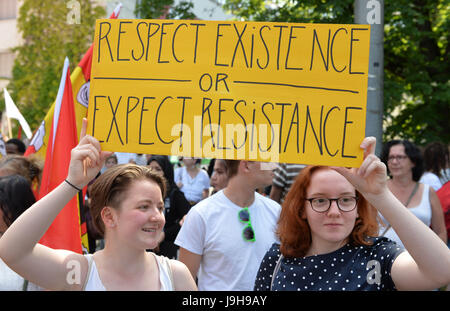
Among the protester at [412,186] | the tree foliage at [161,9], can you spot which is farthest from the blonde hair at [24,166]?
the tree foliage at [161,9]

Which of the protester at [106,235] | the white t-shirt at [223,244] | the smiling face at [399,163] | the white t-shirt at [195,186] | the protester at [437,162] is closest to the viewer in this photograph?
the protester at [106,235]

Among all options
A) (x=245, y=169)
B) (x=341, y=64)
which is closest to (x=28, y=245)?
(x=341, y=64)

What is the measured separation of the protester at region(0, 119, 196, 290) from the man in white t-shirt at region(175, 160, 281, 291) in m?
0.97

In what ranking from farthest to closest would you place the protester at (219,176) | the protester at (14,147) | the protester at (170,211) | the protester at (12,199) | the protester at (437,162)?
1. the protester at (14,147)
2. the protester at (437,162)
3. the protester at (219,176)
4. the protester at (170,211)
5. the protester at (12,199)

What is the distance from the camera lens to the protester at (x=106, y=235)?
2.05m

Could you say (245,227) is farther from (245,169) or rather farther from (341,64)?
(341,64)

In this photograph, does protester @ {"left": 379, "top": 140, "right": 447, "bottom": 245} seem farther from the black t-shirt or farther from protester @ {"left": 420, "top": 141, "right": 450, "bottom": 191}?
the black t-shirt

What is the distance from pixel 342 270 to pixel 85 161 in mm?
1223

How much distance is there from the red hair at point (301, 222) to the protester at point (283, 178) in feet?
9.70

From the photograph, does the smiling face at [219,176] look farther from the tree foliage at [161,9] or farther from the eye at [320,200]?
the eye at [320,200]

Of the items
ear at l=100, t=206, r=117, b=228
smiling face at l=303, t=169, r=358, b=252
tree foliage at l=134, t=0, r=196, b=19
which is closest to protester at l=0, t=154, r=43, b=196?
ear at l=100, t=206, r=117, b=228

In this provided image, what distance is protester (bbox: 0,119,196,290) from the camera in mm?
2049

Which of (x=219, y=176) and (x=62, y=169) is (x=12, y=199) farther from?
(x=219, y=176)
